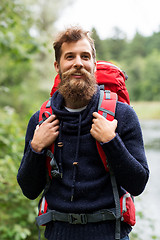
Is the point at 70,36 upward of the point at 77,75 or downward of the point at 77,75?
upward

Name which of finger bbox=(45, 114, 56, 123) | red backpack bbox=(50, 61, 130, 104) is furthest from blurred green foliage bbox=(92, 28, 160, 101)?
finger bbox=(45, 114, 56, 123)

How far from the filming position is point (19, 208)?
12.6 feet

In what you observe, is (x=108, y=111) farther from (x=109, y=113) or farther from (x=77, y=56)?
(x=77, y=56)

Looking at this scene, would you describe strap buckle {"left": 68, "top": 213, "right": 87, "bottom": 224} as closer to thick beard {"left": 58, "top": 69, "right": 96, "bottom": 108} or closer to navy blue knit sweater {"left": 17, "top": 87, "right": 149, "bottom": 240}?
navy blue knit sweater {"left": 17, "top": 87, "right": 149, "bottom": 240}

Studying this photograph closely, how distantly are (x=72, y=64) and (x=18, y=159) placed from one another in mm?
1740

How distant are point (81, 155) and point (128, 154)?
304 mm

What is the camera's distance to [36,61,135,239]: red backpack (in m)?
1.61

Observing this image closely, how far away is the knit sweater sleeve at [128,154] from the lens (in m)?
1.52

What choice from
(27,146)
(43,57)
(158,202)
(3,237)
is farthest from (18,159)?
(43,57)

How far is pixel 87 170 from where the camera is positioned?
5.38ft

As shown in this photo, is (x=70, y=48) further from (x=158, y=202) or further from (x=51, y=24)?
(x=51, y=24)

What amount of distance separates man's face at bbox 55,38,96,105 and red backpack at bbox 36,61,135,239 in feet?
0.38

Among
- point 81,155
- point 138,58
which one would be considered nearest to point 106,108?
point 81,155

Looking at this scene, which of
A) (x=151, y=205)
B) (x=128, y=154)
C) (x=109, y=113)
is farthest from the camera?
(x=151, y=205)
